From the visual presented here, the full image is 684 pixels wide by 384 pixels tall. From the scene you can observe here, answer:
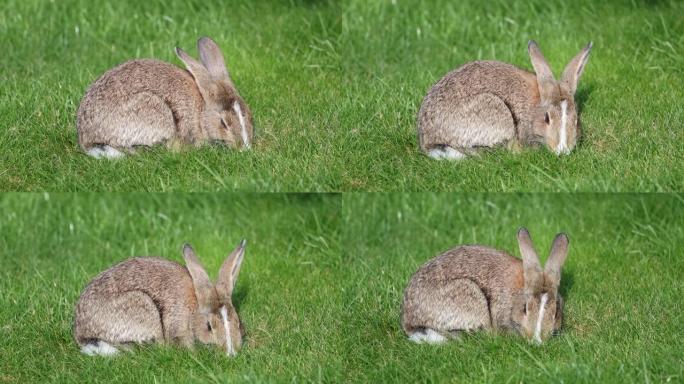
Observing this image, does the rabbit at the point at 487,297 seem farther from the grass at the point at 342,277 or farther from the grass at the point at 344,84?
the grass at the point at 344,84

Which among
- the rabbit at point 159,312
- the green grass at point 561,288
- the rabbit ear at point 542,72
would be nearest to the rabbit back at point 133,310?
the rabbit at point 159,312

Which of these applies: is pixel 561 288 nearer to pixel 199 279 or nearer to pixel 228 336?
pixel 228 336

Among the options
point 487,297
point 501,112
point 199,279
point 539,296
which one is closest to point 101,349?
point 199,279

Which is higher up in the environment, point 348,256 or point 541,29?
point 541,29

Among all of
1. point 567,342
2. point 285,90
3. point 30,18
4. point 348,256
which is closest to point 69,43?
point 30,18

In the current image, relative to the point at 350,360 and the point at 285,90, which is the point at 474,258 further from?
the point at 285,90

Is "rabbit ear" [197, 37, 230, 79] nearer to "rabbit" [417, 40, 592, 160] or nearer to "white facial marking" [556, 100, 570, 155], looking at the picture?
"rabbit" [417, 40, 592, 160]
